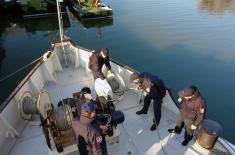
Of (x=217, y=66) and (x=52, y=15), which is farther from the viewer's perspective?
(x=52, y=15)

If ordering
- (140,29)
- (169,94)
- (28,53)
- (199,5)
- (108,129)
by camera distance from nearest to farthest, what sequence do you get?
(108,129) < (169,94) < (28,53) < (140,29) < (199,5)

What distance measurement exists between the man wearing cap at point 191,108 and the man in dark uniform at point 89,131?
7.50 feet

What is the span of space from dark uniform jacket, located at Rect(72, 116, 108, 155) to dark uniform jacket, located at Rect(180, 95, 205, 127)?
2.35 m

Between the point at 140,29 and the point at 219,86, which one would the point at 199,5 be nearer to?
the point at 140,29

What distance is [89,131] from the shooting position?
4113mm

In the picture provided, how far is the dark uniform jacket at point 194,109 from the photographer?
5492 mm

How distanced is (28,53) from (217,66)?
45.4 feet

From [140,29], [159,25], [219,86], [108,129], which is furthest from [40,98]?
[159,25]

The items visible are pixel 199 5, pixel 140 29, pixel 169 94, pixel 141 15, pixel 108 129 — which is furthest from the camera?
pixel 199 5

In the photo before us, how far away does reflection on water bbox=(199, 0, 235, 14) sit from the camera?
2975cm

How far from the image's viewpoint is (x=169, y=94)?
7.13 metres

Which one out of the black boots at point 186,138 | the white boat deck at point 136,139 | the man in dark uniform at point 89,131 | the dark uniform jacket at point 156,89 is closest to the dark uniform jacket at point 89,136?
the man in dark uniform at point 89,131

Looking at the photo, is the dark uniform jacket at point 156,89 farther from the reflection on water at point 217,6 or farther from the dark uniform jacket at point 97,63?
the reflection on water at point 217,6

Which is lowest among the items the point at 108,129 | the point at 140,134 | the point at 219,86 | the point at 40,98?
the point at 219,86
